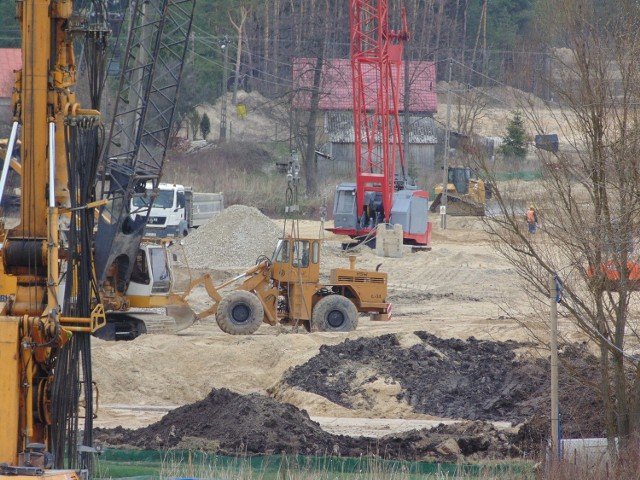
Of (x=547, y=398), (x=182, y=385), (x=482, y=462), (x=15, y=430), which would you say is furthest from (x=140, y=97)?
(x=15, y=430)

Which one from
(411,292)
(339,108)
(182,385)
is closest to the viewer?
(182,385)

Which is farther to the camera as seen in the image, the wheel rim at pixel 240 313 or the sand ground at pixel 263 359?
the wheel rim at pixel 240 313

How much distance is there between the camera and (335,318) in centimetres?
2270

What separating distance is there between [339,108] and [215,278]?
3010 centimetres

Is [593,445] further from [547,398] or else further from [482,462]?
[547,398]

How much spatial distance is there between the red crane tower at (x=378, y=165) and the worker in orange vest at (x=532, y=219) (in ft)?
75.8

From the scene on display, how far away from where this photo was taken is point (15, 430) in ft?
28.7

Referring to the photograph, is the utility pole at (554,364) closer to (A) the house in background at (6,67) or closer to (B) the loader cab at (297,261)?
(B) the loader cab at (297,261)

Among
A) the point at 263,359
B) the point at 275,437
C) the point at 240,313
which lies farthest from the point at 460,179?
the point at 275,437

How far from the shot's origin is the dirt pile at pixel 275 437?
45.0 feet

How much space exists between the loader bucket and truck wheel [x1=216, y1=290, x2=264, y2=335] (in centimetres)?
65

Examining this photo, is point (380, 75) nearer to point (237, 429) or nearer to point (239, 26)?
point (237, 429)

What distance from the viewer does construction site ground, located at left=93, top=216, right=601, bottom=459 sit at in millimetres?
14156

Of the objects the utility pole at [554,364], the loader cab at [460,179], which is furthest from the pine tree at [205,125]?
the utility pole at [554,364]
